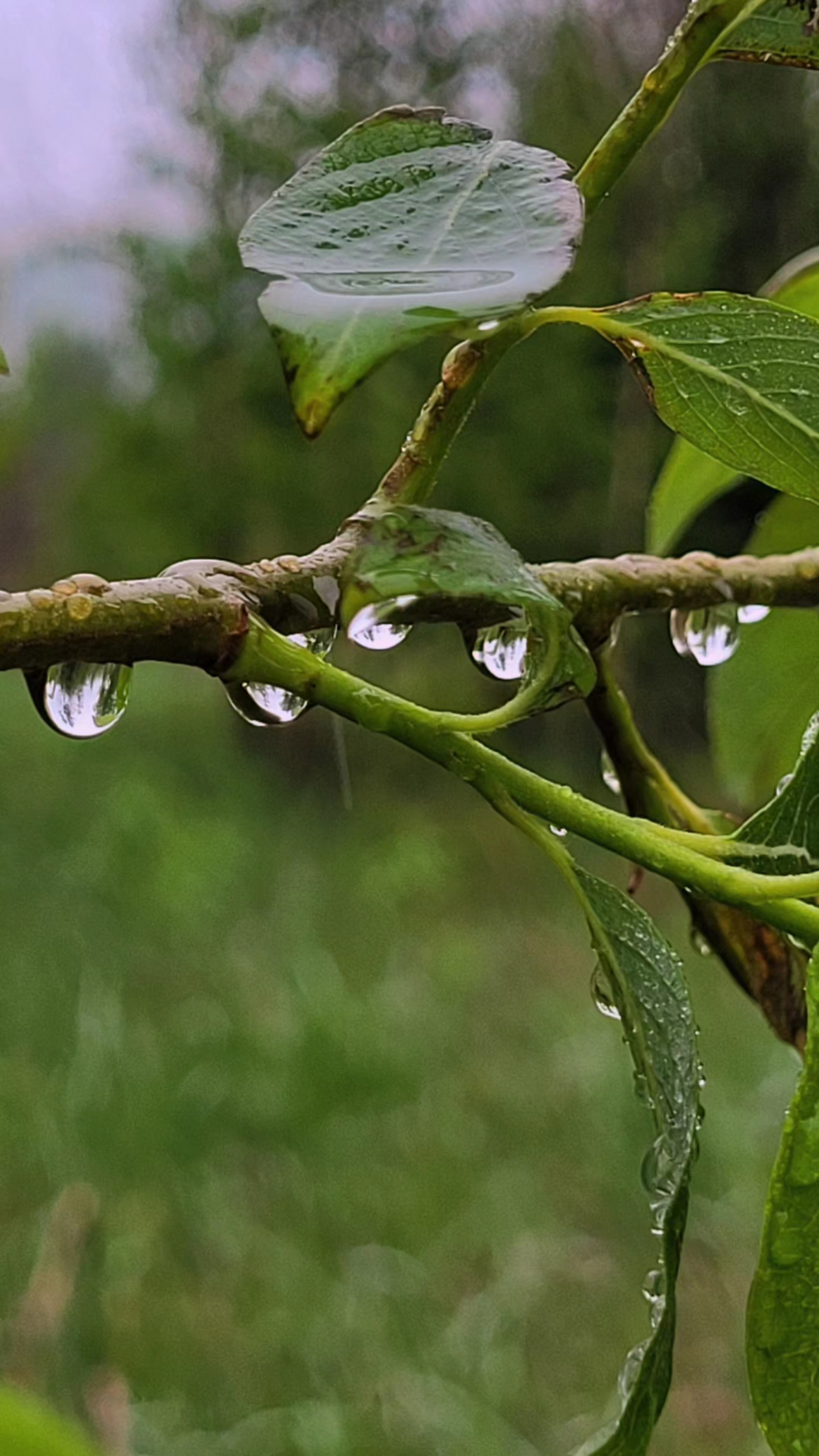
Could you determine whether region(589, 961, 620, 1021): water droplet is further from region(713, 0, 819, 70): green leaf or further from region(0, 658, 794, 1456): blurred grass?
region(0, 658, 794, 1456): blurred grass

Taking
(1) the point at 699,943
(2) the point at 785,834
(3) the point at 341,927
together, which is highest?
(2) the point at 785,834

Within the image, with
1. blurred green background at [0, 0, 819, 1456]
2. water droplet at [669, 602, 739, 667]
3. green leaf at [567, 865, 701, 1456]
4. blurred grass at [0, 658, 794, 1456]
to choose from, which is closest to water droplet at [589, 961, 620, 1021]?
green leaf at [567, 865, 701, 1456]

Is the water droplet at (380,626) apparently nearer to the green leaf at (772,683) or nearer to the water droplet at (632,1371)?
the water droplet at (632,1371)

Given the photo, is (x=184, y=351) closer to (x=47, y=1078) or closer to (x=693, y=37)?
(x=47, y=1078)

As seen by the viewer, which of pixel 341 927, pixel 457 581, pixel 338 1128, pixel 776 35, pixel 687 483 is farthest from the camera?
pixel 341 927

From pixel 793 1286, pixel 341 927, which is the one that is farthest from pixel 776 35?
pixel 341 927

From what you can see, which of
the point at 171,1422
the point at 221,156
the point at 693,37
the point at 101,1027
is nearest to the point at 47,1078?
the point at 101,1027

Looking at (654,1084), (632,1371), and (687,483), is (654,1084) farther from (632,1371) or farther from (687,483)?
(687,483)

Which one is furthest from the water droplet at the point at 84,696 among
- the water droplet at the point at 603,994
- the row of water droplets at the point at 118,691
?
the water droplet at the point at 603,994
